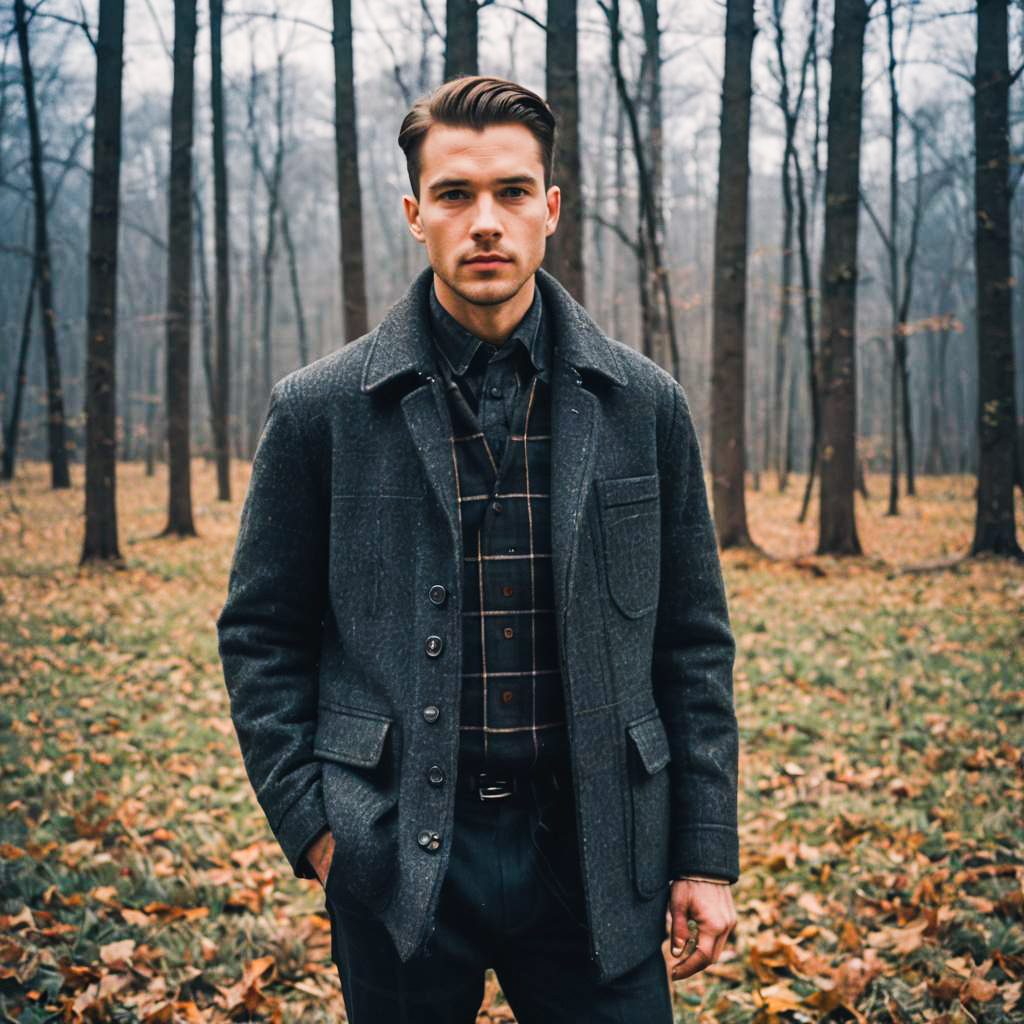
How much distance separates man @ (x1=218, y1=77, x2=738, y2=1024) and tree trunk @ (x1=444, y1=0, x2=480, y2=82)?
8903 millimetres

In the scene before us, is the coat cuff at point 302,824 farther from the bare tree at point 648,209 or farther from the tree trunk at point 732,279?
the bare tree at point 648,209

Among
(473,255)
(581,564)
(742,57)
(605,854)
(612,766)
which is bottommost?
(605,854)

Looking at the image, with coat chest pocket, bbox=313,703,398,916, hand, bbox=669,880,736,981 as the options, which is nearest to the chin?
coat chest pocket, bbox=313,703,398,916

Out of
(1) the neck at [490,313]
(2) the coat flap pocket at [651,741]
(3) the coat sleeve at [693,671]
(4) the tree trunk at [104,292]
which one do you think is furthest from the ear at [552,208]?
(4) the tree trunk at [104,292]

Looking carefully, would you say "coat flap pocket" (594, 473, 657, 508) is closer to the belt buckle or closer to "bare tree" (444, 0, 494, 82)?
the belt buckle

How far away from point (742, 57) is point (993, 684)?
9.75 m

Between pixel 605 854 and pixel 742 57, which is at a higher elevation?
pixel 742 57

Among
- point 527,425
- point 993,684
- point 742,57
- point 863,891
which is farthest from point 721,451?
point 527,425

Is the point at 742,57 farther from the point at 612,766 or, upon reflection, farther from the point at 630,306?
the point at 630,306

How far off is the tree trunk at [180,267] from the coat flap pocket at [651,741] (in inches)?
534

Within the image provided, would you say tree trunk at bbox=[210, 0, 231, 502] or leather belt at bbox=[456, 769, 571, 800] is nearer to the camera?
leather belt at bbox=[456, 769, 571, 800]

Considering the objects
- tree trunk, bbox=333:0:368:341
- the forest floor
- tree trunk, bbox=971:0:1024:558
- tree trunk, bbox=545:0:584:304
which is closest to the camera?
the forest floor

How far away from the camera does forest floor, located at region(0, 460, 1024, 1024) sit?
132 inches

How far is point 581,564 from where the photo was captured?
66.7 inches
